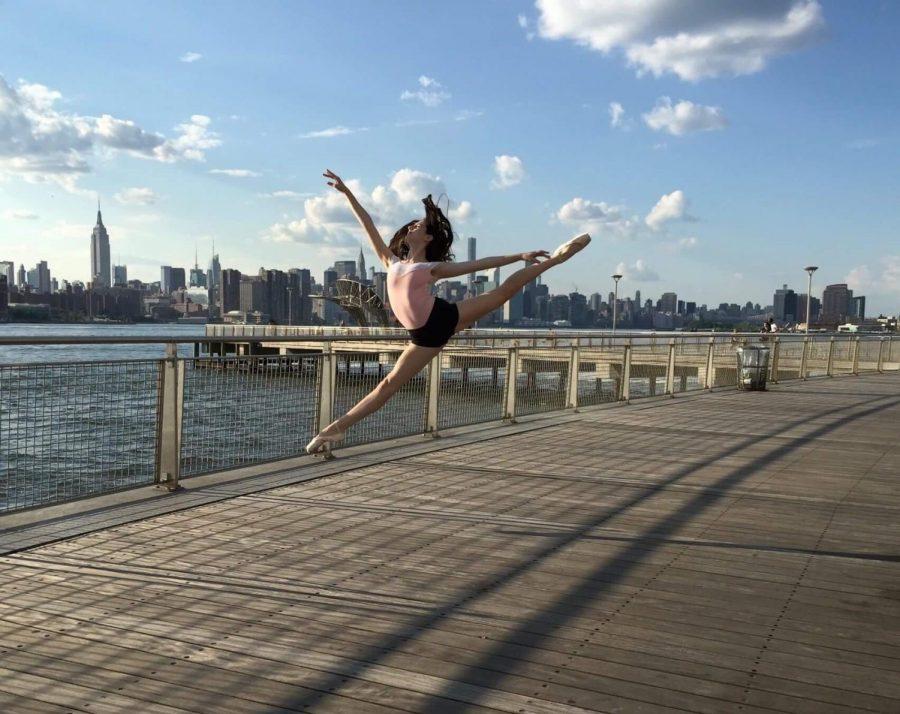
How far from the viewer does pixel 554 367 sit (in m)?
12.3

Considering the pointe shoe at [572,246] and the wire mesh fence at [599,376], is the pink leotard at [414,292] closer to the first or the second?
the pointe shoe at [572,246]

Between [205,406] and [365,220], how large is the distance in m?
3.13

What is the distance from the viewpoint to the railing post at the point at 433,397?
9320mm

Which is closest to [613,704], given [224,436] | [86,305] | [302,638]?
[302,638]

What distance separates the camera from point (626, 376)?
557 inches

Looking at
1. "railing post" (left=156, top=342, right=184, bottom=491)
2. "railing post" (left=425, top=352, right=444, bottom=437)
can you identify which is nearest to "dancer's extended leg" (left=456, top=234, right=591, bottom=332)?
"railing post" (left=156, top=342, right=184, bottom=491)

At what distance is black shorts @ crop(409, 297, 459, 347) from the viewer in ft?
13.3

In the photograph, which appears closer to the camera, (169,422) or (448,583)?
(448,583)

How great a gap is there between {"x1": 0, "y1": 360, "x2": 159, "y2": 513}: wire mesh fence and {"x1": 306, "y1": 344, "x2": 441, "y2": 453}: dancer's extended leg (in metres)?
2.34

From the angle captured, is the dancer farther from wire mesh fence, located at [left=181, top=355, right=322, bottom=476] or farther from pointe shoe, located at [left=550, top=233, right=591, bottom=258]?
wire mesh fence, located at [left=181, top=355, right=322, bottom=476]

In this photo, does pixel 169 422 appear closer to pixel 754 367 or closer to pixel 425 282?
pixel 425 282

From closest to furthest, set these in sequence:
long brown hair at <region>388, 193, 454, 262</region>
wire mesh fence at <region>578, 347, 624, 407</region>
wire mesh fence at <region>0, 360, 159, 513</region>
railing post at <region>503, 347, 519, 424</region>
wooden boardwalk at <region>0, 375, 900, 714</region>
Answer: wooden boardwalk at <region>0, 375, 900, 714</region> < long brown hair at <region>388, 193, 454, 262</region> < wire mesh fence at <region>0, 360, 159, 513</region> < railing post at <region>503, 347, 519, 424</region> < wire mesh fence at <region>578, 347, 624, 407</region>

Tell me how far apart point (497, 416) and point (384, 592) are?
7.01m

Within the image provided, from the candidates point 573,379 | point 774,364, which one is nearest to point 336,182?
point 573,379
